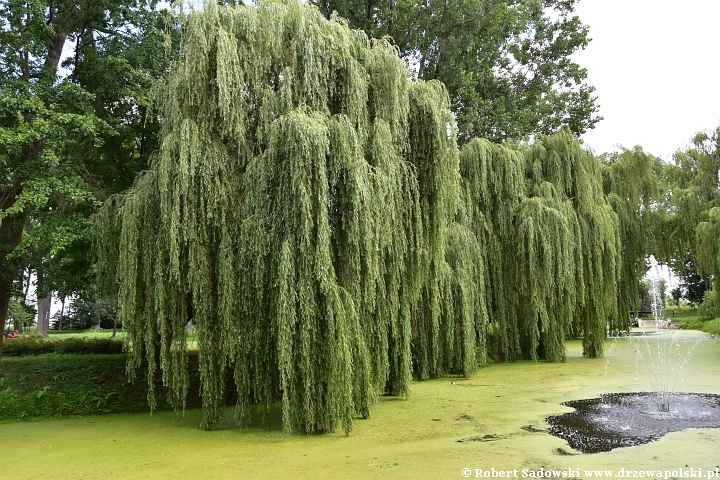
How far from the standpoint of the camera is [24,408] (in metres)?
9.09

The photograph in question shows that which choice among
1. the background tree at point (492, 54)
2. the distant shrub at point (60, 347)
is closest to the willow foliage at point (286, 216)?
the distant shrub at point (60, 347)

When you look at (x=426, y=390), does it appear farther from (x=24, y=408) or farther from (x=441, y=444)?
(x=24, y=408)

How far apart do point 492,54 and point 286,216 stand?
14.6 m

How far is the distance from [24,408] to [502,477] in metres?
8.08

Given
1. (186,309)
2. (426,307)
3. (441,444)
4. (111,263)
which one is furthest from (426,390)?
(111,263)

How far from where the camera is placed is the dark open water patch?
20.2 ft

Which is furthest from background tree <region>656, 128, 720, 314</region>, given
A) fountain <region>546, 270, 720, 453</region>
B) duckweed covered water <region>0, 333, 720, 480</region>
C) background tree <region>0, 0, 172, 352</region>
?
background tree <region>0, 0, 172, 352</region>

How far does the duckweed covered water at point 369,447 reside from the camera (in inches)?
208

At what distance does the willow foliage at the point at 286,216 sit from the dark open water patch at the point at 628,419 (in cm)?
262

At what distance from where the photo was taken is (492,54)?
18828mm

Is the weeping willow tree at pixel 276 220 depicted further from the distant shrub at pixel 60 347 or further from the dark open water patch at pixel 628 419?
the distant shrub at pixel 60 347

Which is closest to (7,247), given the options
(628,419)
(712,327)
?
(628,419)

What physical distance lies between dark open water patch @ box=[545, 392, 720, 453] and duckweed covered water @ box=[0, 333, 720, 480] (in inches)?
8.1

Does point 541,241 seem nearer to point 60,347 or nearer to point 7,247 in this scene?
point 7,247
